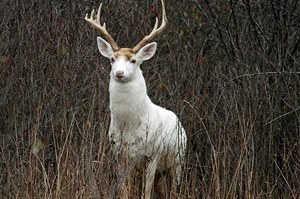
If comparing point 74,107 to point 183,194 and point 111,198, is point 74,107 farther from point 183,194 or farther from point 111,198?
point 111,198

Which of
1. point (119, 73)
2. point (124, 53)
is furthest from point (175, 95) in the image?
point (119, 73)

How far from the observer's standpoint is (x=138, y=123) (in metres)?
8.85

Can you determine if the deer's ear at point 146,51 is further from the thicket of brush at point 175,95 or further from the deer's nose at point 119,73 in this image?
the thicket of brush at point 175,95

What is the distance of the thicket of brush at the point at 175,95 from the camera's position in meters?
7.74

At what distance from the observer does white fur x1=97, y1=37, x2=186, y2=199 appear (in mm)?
8680

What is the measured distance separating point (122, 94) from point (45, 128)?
3.94ft

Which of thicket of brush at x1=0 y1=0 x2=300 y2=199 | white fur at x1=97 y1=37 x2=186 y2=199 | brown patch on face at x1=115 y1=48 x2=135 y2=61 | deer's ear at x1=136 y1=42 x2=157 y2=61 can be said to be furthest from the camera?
deer's ear at x1=136 y1=42 x2=157 y2=61

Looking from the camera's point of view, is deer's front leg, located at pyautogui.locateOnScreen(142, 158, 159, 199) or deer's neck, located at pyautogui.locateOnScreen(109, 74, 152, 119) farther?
deer's neck, located at pyautogui.locateOnScreen(109, 74, 152, 119)

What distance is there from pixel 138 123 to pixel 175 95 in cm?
154

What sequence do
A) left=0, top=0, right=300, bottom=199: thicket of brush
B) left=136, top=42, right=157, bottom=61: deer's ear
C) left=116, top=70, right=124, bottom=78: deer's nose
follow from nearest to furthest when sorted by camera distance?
left=0, top=0, right=300, bottom=199: thicket of brush < left=116, top=70, right=124, bottom=78: deer's nose < left=136, top=42, right=157, bottom=61: deer's ear

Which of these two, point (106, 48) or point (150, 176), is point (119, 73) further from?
point (150, 176)

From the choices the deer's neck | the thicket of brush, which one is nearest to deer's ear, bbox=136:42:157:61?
the deer's neck

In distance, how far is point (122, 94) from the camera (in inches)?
348

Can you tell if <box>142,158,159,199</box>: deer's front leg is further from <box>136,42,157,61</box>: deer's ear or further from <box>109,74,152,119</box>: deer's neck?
<box>136,42,157,61</box>: deer's ear
